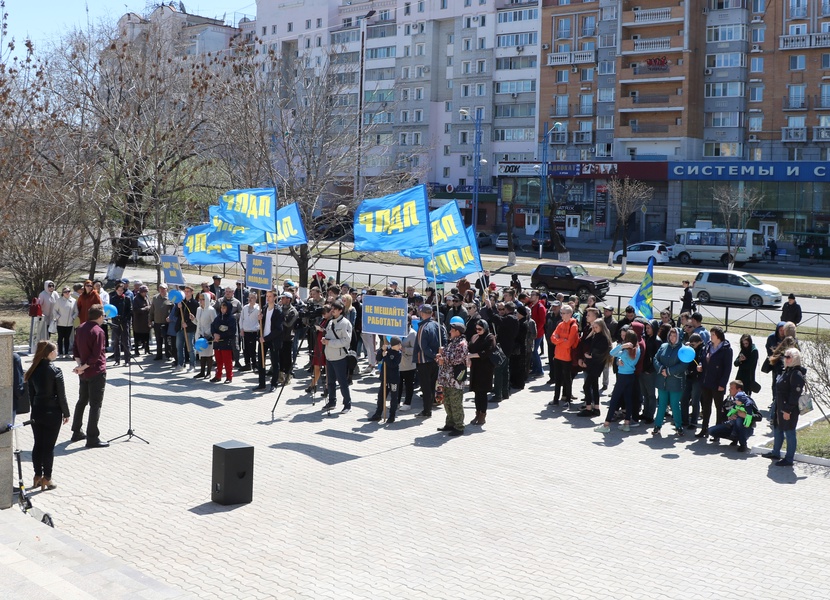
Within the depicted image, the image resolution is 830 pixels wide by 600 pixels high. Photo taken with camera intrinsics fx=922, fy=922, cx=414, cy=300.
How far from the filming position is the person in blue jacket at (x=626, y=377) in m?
14.0

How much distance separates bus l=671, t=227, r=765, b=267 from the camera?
55188 millimetres

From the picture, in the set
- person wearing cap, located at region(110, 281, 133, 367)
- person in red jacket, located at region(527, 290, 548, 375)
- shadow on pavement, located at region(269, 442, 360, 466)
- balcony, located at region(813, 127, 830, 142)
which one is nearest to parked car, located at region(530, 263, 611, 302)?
person in red jacket, located at region(527, 290, 548, 375)

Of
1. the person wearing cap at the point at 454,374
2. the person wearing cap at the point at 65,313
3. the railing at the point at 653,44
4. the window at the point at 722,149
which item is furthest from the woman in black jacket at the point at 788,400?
the railing at the point at 653,44

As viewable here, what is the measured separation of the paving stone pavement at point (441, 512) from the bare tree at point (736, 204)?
4501cm

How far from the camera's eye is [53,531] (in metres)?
8.84

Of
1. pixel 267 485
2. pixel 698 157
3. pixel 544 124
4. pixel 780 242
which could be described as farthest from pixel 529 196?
pixel 267 485

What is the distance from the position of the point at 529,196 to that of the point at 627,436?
208 feet

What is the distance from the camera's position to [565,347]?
615 inches

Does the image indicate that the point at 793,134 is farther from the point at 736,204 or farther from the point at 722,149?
the point at 736,204

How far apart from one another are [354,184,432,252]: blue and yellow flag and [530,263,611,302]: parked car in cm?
2351

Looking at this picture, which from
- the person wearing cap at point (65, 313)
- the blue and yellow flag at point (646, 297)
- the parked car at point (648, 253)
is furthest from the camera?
the parked car at point (648, 253)

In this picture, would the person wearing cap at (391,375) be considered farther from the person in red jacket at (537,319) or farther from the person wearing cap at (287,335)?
the person in red jacket at (537,319)

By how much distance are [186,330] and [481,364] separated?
7.64 metres

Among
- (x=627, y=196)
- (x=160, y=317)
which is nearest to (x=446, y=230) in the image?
(x=160, y=317)
